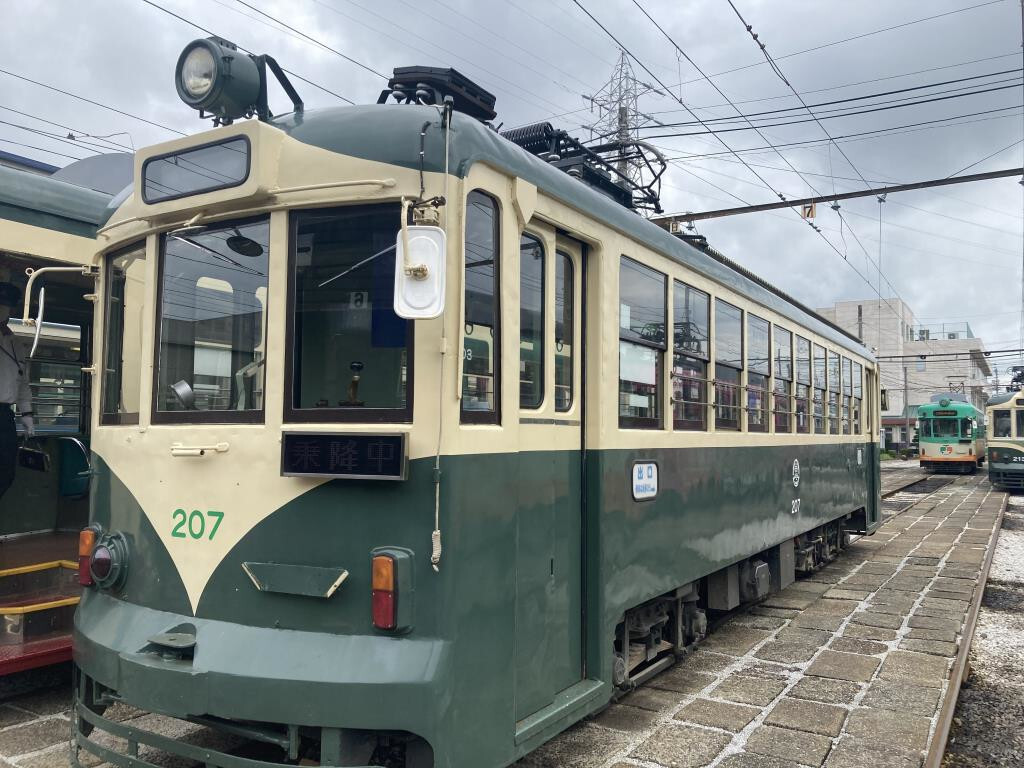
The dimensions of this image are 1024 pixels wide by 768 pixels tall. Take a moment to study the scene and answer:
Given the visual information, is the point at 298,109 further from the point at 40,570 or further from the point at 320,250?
the point at 40,570

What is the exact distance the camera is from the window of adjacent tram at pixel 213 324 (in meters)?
3.37

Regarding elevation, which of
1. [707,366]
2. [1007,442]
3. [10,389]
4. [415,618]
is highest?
[707,366]

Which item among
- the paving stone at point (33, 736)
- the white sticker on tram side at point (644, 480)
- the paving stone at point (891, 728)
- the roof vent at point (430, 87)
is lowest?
the paving stone at point (891, 728)

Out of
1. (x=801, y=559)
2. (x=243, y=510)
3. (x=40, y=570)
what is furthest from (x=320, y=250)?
(x=801, y=559)

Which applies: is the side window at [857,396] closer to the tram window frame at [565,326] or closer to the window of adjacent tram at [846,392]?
the window of adjacent tram at [846,392]

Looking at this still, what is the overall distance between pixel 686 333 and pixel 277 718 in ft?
11.6

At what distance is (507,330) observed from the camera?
345 cm

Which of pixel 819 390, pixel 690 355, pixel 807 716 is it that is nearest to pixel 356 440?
pixel 690 355

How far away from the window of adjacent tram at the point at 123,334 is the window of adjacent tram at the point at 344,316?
99cm

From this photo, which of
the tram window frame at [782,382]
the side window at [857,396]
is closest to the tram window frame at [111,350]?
the tram window frame at [782,382]

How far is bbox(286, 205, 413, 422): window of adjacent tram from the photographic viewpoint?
10.4 feet

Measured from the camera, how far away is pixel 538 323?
12.3 ft

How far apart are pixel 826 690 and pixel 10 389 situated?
569 centimetres

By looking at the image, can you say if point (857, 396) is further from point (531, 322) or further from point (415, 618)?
point (415, 618)
